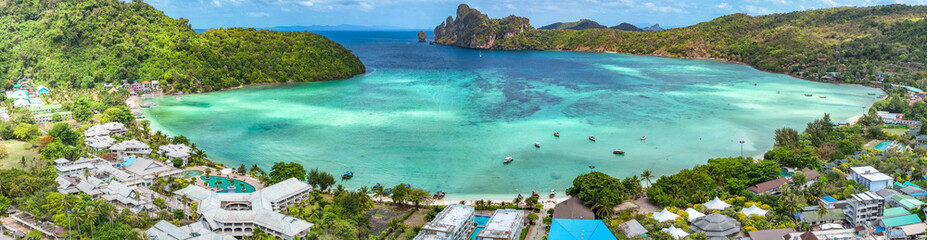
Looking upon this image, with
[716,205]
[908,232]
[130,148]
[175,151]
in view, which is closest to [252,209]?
[175,151]

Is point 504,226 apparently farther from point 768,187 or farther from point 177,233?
point 768,187

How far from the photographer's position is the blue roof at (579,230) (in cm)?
2075

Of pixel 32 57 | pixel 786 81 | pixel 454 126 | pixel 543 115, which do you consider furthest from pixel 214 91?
pixel 786 81

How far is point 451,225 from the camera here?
21.4 m

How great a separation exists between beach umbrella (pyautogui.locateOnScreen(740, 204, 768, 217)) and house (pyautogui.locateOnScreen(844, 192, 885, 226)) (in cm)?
326

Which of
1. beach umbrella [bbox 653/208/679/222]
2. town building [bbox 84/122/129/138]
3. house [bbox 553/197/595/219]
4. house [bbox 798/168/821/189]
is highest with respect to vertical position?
town building [bbox 84/122/129/138]

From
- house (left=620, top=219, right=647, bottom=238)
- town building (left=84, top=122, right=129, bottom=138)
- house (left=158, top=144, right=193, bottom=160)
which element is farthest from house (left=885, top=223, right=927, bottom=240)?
town building (left=84, top=122, right=129, bottom=138)

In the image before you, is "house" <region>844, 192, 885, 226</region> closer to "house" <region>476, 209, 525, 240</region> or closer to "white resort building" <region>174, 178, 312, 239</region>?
"house" <region>476, 209, 525, 240</region>

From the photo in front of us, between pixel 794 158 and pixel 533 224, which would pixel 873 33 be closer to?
pixel 794 158

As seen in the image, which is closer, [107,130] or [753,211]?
[753,211]

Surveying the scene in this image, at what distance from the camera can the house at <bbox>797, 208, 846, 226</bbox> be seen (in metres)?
22.9

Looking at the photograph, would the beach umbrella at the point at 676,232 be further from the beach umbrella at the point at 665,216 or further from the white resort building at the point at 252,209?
the white resort building at the point at 252,209

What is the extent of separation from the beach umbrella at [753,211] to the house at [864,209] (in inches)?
128

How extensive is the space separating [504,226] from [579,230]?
8.81 ft
